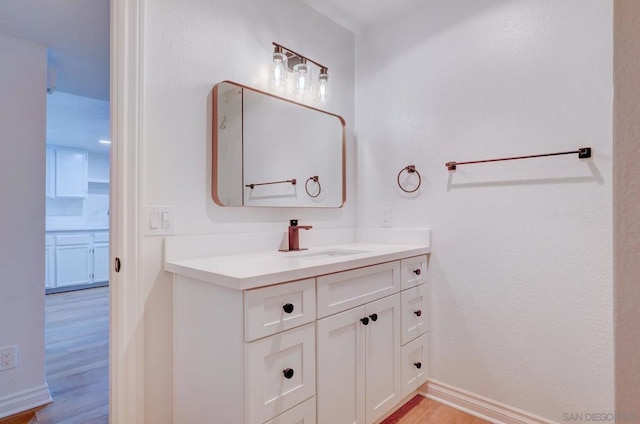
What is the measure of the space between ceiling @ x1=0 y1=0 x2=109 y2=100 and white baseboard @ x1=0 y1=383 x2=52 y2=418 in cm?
210

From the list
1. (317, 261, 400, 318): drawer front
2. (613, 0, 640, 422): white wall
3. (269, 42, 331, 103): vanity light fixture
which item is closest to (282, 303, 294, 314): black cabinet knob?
(317, 261, 400, 318): drawer front

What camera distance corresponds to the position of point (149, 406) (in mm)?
1356

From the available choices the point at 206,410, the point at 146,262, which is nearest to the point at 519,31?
the point at 146,262

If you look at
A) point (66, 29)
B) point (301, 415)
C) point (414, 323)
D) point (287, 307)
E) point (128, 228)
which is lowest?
point (301, 415)

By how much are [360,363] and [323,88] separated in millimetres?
1568

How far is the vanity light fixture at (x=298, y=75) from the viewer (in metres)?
1.82

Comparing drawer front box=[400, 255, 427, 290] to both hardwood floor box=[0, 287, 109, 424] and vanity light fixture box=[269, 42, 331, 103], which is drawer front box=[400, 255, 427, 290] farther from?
hardwood floor box=[0, 287, 109, 424]

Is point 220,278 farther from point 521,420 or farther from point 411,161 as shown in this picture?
point 521,420

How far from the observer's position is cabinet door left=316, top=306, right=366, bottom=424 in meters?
1.29

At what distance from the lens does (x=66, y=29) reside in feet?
6.29

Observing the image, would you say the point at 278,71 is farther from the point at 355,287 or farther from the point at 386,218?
the point at 355,287

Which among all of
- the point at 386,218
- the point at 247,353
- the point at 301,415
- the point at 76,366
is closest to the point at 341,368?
the point at 301,415

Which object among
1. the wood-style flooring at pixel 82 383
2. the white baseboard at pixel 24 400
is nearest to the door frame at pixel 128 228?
the wood-style flooring at pixel 82 383

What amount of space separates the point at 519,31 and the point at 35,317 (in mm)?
3197
